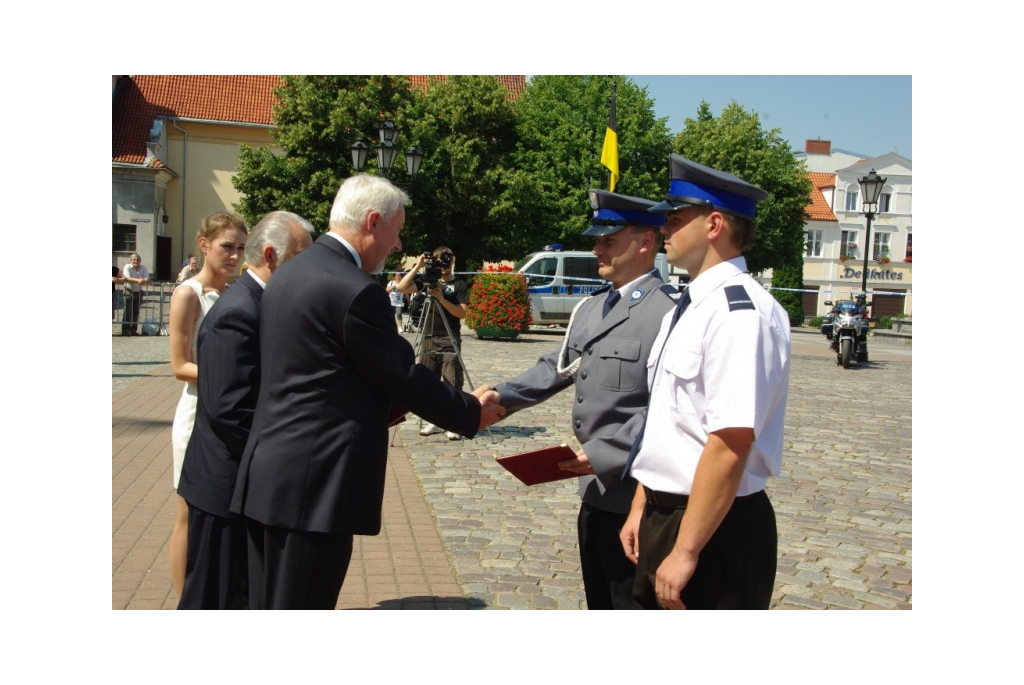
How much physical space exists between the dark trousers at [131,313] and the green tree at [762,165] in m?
31.5

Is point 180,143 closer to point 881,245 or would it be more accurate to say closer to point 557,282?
point 557,282

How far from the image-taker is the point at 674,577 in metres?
2.64

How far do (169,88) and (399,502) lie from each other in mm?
41413

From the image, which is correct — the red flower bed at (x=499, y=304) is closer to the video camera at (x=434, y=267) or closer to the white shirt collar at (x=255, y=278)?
the video camera at (x=434, y=267)

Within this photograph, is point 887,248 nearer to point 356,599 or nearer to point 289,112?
point 289,112

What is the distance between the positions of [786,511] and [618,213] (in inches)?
167

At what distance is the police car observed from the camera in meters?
27.1

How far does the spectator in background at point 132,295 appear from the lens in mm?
21828

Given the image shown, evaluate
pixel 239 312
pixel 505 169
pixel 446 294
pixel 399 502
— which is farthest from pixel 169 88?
pixel 239 312

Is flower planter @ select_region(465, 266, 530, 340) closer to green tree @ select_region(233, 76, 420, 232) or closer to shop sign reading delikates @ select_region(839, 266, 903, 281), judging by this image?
green tree @ select_region(233, 76, 420, 232)

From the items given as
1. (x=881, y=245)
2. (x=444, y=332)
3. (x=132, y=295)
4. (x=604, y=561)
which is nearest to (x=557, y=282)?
(x=132, y=295)

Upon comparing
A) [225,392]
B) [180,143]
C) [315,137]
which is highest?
[180,143]

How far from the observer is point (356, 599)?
4820mm

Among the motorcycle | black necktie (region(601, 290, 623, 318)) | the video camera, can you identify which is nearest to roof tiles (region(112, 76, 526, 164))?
the motorcycle
